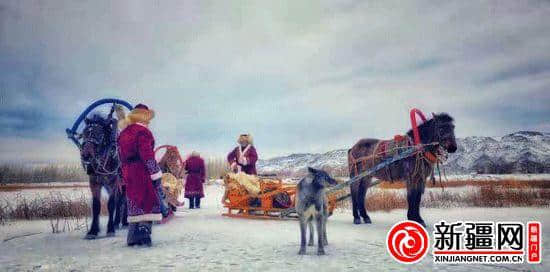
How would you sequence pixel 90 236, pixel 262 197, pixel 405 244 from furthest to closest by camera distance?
1. pixel 262 197
2. pixel 90 236
3. pixel 405 244

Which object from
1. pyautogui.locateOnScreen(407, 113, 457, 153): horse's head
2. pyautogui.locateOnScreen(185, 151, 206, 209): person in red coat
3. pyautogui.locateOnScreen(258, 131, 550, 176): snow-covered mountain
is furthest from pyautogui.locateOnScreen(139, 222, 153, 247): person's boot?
pyautogui.locateOnScreen(258, 131, 550, 176): snow-covered mountain

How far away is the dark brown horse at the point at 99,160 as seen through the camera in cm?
702

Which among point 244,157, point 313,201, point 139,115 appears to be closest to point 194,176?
point 244,157

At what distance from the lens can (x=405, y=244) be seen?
516 centimetres

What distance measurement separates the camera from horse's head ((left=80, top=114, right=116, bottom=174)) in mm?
6996

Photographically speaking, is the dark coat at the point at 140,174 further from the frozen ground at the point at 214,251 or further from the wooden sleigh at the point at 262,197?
the wooden sleigh at the point at 262,197

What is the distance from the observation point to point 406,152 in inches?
306

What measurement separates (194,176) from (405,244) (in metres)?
9.80

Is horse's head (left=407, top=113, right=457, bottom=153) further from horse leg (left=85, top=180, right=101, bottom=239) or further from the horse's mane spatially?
horse leg (left=85, top=180, right=101, bottom=239)

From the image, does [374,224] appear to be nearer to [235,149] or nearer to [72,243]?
[235,149]

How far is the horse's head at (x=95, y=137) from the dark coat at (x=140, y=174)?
958 mm

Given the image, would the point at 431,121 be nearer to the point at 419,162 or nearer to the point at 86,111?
the point at 419,162

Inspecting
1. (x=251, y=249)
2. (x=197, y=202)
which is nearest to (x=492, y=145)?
(x=197, y=202)

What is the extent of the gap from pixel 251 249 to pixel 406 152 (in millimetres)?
3719
